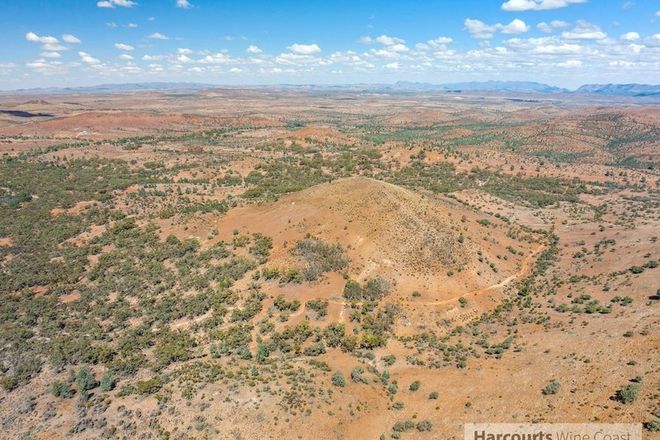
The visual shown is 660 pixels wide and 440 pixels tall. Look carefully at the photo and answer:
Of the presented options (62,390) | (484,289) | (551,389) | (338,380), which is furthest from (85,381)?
(484,289)

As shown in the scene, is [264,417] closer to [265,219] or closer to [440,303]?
[440,303]

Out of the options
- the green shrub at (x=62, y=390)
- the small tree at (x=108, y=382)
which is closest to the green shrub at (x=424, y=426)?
the small tree at (x=108, y=382)

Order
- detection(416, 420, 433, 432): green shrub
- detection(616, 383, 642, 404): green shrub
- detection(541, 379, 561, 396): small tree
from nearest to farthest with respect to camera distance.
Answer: detection(616, 383, 642, 404): green shrub
detection(416, 420, 433, 432): green shrub
detection(541, 379, 561, 396): small tree

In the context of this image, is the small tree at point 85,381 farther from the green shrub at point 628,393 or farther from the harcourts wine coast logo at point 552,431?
the green shrub at point 628,393

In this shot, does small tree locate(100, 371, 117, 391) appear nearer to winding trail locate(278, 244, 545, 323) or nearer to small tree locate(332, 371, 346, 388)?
winding trail locate(278, 244, 545, 323)

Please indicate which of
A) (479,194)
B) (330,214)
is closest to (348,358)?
(330,214)

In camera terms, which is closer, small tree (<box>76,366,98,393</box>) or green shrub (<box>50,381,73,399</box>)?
green shrub (<box>50,381,73,399</box>)

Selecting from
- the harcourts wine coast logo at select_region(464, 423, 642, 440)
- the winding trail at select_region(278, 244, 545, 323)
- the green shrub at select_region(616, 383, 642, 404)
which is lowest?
the winding trail at select_region(278, 244, 545, 323)

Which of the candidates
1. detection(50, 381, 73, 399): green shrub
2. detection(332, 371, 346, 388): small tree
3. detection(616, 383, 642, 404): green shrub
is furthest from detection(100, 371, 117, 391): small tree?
detection(616, 383, 642, 404): green shrub

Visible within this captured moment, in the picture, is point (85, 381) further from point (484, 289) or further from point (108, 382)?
point (484, 289)
